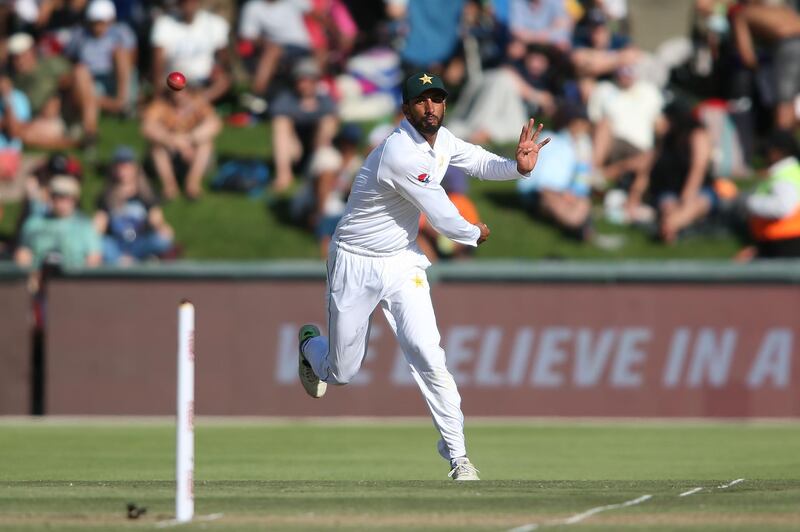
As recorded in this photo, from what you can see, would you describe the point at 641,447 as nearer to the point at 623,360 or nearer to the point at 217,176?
the point at 623,360

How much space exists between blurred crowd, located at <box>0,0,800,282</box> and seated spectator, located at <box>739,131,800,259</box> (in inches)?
4.6

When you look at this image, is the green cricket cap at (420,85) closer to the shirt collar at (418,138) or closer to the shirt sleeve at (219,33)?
the shirt collar at (418,138)

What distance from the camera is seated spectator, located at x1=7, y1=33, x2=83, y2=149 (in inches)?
785

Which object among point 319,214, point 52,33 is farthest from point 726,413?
point 52,33

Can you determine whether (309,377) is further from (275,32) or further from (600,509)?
(275,32)

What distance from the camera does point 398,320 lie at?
9711 millimetres

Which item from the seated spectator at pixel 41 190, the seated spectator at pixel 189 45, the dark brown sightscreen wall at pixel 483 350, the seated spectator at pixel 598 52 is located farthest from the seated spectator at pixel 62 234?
the seated spectator at pixel 598 52

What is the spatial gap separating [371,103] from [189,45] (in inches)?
94.5

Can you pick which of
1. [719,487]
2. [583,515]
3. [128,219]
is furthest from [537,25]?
[583,515]

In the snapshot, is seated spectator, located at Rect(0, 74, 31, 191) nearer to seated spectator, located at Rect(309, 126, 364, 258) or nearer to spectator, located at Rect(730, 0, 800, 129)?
seated spectator, located at Rect(309, 126, 364, 258)

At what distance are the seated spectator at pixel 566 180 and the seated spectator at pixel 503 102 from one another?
85 cm

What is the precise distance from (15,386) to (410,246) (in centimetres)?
757

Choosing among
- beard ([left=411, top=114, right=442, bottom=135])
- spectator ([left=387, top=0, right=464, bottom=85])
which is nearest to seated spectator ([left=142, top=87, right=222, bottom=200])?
spectator ([left=387, top=0, right=464, bottom=85])

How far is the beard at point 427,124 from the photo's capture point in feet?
30.9
